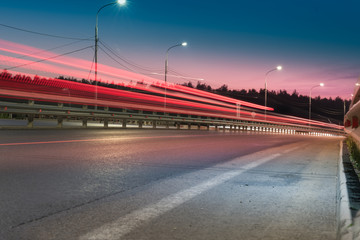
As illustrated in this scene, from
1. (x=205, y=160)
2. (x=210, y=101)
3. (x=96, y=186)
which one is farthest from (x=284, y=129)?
(x=96, y=186)

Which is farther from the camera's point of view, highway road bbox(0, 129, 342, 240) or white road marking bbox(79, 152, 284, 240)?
highway road bbox(0, 129, 342, 240)

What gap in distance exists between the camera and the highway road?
3.43 meters

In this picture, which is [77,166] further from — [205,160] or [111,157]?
[205,160]

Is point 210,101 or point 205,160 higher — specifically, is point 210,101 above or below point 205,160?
above

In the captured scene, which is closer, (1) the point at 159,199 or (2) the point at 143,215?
(2) the point at 143,215

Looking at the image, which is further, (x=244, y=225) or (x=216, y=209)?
(x=216, y=209)

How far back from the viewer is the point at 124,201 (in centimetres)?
452

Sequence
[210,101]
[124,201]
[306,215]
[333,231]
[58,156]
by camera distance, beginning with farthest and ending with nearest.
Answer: [210,101]
[58,156]
[124,201]
[306,215]
[333,231]

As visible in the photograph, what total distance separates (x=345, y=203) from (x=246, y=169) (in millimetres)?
3548

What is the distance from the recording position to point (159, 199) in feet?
15.4

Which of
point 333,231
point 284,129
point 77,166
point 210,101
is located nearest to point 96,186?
point 77,166

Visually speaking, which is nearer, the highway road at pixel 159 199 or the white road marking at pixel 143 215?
the white road marking at pixel 143 215

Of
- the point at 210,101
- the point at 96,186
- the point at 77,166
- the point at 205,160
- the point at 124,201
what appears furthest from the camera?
the point at 210,101

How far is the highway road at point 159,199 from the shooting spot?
343 centimetres
